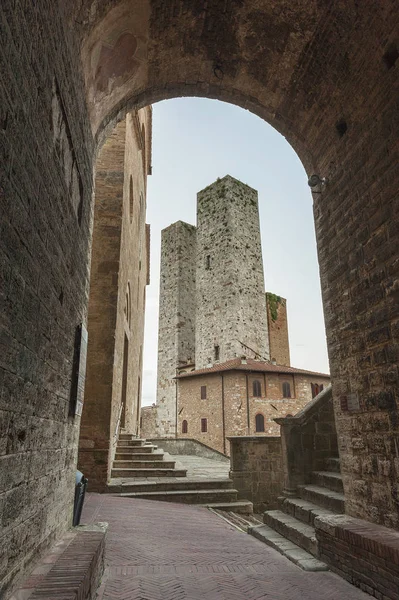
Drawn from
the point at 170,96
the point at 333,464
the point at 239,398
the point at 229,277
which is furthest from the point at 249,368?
the point at 170,96

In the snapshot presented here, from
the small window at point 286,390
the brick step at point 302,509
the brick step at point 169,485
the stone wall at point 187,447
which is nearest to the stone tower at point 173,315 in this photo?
the stone wall at point 187,447

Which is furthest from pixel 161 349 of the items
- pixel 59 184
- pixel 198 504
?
pixel 59 184

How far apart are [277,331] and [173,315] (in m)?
7.85

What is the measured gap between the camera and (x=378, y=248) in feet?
14.1

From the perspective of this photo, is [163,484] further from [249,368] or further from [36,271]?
[249,368]

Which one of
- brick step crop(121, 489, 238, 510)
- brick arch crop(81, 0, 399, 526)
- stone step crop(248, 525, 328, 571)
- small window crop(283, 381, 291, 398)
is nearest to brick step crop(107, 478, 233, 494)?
brick step crop(121, 489, 238, 510)

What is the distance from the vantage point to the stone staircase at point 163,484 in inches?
324

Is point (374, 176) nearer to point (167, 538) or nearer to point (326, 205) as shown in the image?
point (326, 205)

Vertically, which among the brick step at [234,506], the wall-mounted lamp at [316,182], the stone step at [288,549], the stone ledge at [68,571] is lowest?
the brick step at [234,506]

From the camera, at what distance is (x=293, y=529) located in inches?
215

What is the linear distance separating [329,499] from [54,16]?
616 centimetres

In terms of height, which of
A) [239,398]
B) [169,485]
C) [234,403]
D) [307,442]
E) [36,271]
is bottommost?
[169,485]

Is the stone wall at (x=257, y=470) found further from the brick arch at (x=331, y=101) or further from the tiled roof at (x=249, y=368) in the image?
the tiled roof at (x=249, y=368)

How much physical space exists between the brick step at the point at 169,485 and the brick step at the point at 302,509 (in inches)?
106
